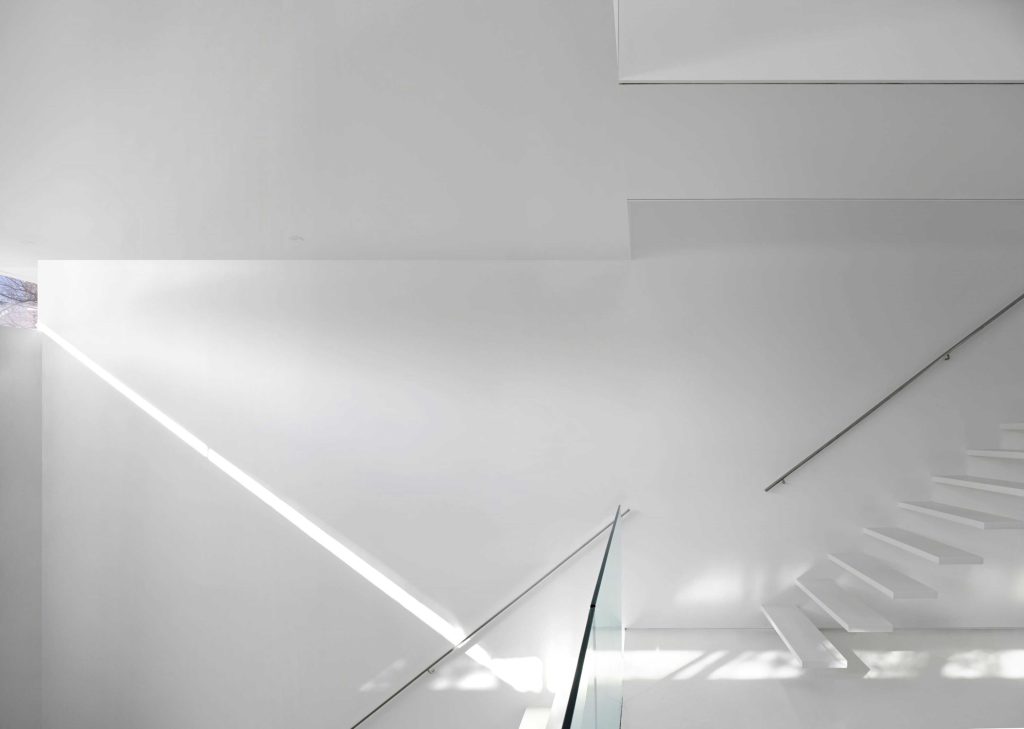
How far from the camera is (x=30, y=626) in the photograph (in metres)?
4.15

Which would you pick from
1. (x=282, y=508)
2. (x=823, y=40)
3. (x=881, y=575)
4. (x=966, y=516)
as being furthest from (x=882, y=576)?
(x=282, y=508)

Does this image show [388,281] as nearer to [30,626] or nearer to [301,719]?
[301,719]

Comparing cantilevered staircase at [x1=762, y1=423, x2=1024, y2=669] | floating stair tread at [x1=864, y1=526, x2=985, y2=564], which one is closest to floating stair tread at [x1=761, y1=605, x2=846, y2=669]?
cantilevered staircase at [x1=762, y1=423, x2=1024, y2=669]

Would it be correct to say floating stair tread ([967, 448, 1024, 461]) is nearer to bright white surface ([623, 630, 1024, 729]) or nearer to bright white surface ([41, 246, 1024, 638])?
bright white surface ([41, 246, 1024, 638])

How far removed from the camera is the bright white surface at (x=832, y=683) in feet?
9.23

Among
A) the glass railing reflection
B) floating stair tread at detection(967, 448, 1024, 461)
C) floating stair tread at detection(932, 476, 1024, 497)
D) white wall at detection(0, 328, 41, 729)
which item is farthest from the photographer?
white wall at detection(0, 328, 41, 729)

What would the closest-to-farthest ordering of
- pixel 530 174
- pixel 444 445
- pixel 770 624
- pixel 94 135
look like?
pixel 94 135, pixel 530 174, pixel 770 624, pixel 444 445

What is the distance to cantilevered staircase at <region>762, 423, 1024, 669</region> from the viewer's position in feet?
9.77

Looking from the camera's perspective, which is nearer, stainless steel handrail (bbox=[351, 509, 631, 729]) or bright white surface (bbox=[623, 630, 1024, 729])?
bright white surface (bbox=[623, 630, 1024, 729])

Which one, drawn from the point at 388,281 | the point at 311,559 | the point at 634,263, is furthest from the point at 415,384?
the point at 634,263

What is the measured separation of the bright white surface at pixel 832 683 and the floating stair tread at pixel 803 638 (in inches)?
5.3

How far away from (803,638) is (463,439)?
218cm

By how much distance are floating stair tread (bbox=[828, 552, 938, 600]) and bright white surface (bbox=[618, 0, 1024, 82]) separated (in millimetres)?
2359

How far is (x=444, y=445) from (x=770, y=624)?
88.7 inches
